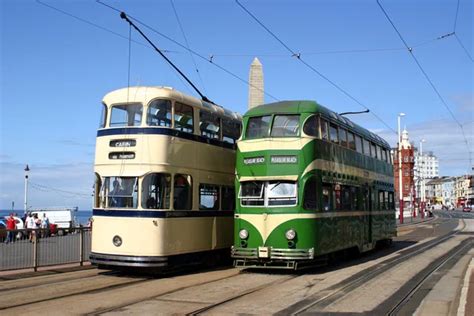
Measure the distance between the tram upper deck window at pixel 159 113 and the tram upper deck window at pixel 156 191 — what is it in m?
1.37

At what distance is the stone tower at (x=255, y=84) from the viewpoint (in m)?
31.9

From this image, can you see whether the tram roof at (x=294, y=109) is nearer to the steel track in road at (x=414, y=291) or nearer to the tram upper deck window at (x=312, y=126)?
the tram upper deck window at (x=312, y=126)

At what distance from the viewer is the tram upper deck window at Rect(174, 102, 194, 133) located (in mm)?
15336

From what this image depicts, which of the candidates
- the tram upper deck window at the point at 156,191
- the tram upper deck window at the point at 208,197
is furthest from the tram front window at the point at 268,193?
the tram upper deck window at the point at 156,191

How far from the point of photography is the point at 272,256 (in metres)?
15.2

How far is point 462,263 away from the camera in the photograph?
61.7 ft

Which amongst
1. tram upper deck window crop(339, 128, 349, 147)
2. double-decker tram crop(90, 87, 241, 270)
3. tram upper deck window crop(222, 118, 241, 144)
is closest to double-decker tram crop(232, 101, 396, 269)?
tram upper deck window crop(339, 128, 349, 147)

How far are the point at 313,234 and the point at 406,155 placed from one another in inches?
4464

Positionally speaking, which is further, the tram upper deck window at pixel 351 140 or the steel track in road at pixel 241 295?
the tram upper deck window at pixel 351 140

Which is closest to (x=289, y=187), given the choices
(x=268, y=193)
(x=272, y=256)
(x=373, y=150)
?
(x=268, y=193)

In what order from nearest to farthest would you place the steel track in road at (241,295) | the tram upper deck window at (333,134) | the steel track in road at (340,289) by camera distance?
the steel track in road at (241,295)
the steel track in road at (340,289)
the tram upper deck window at (333,134)

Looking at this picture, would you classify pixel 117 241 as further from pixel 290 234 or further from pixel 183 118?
pixel 290 234

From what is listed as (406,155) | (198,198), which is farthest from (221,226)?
(406,155)

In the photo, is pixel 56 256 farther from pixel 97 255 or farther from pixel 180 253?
pixel 180 253
